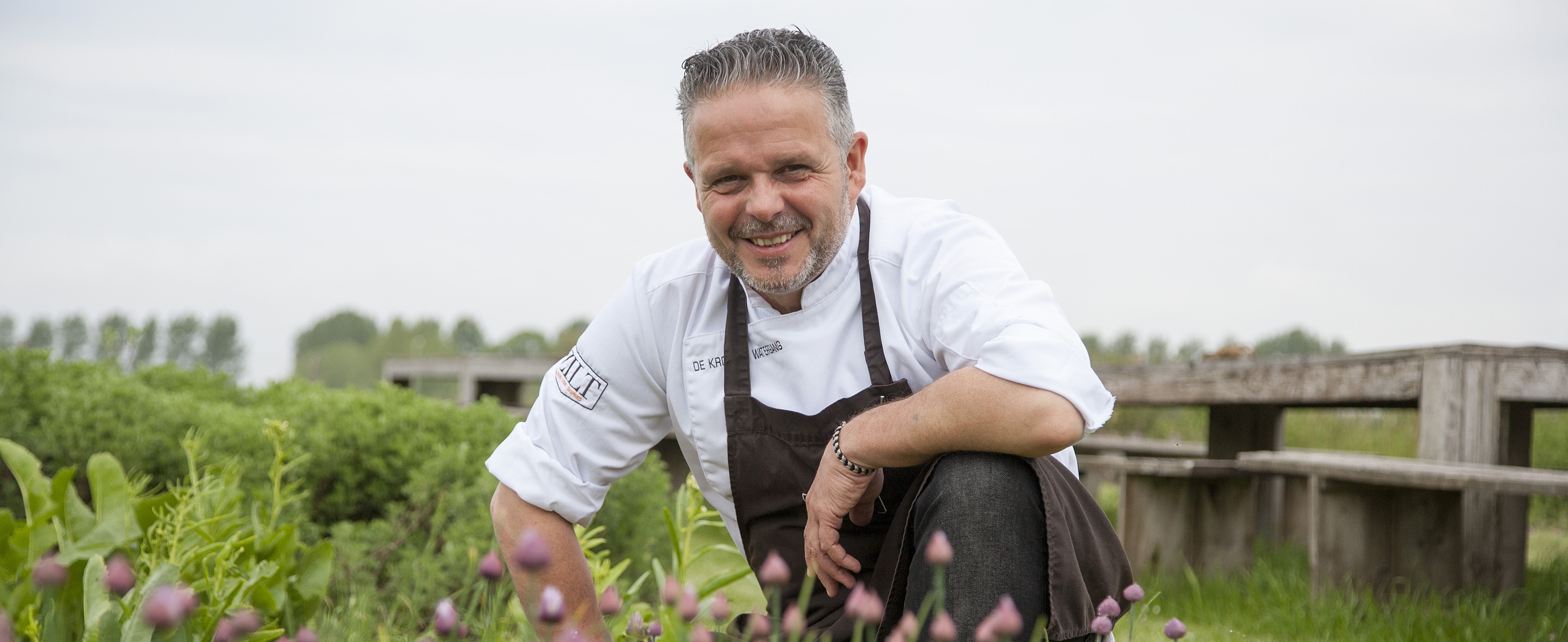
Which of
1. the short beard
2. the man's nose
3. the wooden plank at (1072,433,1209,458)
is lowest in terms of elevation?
the wooden plank at (1072,433,1209,458)

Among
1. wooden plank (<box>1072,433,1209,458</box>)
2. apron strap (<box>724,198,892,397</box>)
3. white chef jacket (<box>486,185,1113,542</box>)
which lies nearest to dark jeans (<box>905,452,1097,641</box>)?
white chef jacket (<box>486,185,1113,542</box>)

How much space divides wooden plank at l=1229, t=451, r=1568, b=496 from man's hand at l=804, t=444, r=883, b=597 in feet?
6.90

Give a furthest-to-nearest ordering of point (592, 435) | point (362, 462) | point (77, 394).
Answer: point (362, 462) → point (77, 394) → point (592, 435)

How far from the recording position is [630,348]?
2.26m

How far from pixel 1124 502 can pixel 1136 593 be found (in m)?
2.82

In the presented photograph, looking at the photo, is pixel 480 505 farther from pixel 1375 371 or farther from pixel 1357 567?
pixel 1375 371

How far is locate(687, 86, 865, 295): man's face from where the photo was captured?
2000 millimetres

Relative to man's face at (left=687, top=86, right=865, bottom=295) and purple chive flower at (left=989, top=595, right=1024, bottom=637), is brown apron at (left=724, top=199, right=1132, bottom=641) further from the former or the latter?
purple chive flower at (left=989, top=595, right=1024, bottom=637)

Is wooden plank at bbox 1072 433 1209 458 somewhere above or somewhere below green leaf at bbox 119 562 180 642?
below

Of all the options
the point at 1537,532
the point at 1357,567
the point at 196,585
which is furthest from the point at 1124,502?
the point at 1537,532

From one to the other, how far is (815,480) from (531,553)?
3.51ft

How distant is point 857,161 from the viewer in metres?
2.23

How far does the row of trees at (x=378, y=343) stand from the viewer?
475 inches

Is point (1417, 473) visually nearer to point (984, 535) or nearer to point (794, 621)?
point (984, 535)
